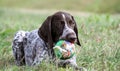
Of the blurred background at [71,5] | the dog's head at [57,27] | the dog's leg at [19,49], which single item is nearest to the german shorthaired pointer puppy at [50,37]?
the dog's head at [57,27]

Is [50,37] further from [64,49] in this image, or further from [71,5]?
[71,5]

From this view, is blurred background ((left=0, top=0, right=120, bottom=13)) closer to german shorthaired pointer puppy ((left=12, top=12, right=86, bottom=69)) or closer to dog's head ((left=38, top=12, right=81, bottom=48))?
german shorthaired pointer puppy ((left=12, top=12, right=86, bottom=69))

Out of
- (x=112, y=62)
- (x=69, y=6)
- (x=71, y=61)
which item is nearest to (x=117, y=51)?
(x=112, y=62)

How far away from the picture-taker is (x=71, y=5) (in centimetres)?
2938

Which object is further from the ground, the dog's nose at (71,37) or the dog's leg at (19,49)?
the dog's nose at (71,37)

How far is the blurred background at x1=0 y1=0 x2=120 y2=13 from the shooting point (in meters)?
28.8

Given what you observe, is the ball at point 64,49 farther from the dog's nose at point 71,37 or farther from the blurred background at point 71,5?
the blurred background at point 71,5

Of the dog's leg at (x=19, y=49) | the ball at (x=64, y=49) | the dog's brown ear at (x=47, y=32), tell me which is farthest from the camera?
the dog's leg at (x=19, y=49)

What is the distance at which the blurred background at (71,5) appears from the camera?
28.8 metres

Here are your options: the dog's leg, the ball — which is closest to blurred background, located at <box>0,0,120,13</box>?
the dog's leg

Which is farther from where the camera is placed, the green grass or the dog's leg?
the dog's leg

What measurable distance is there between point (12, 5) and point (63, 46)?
72.1 feet

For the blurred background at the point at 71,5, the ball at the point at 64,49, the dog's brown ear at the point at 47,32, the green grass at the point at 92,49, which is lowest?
the blurred background at the point at 71,5

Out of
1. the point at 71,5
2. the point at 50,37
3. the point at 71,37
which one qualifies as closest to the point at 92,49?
the point at 50,37
